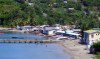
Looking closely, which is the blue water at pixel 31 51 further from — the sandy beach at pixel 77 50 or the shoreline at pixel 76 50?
the sandy beach at pixel 77 50

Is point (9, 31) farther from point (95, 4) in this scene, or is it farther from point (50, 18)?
point (95, 4)

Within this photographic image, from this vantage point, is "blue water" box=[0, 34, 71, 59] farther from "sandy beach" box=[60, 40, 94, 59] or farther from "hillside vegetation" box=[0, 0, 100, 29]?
"hillside vegetation" box=[0, 0, 100, 29]

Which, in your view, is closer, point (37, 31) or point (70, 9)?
point (37, 31)

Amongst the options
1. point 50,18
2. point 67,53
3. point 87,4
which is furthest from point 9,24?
point 67,53

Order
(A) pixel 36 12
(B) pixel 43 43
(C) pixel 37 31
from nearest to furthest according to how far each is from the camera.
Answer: (B) pixel 43 43 < (C) pixel 37 31 < (A) pixel 36 12

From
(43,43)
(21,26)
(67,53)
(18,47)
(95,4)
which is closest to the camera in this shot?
(67,53)

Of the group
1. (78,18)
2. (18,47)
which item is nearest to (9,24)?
(78,18)

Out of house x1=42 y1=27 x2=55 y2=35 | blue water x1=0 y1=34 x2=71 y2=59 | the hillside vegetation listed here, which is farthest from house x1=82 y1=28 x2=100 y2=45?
the hillside vegetation
